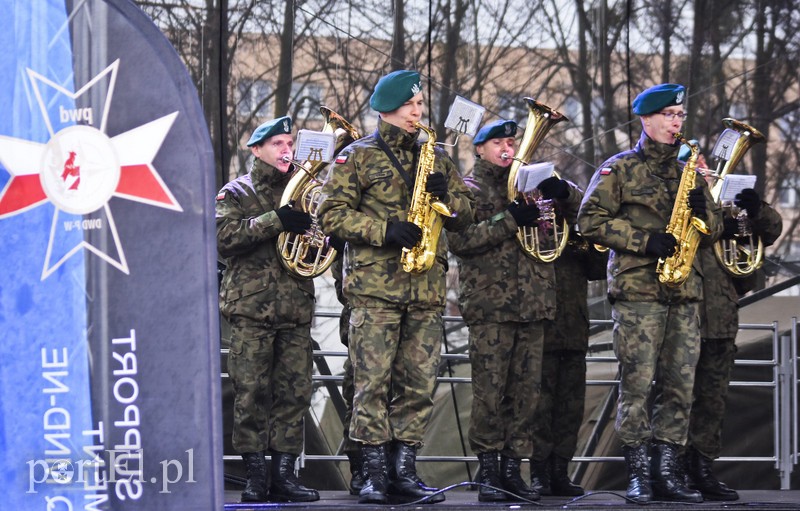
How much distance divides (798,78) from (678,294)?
158 inches

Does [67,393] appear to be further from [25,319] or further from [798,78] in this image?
[798,78]

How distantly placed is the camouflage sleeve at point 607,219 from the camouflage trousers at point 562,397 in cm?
100

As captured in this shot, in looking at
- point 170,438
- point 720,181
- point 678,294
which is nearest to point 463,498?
point 678,294

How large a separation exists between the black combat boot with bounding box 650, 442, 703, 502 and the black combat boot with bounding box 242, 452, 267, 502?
1.89m

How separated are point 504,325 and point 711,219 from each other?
115 centimetres

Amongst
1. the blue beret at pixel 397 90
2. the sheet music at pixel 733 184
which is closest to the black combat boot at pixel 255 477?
the blue beret at pixel 397 90

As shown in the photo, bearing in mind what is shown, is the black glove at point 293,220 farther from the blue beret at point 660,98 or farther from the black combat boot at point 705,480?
the black combat boot at point 705,480

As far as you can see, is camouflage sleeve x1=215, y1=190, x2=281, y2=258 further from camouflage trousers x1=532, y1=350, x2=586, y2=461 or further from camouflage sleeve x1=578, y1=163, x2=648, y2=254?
camouflage trousers x1=532, y1=350, x2=586, y2=461

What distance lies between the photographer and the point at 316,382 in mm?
8602

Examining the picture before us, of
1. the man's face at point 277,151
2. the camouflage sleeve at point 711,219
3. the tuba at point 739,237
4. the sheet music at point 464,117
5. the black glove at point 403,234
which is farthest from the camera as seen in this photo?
the tuba at point 739,237

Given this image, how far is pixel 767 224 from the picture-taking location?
22.3 ft

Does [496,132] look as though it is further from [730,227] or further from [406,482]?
[406,482]

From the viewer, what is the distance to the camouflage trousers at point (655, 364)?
233 inches

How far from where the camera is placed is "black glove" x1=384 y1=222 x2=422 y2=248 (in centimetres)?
536
